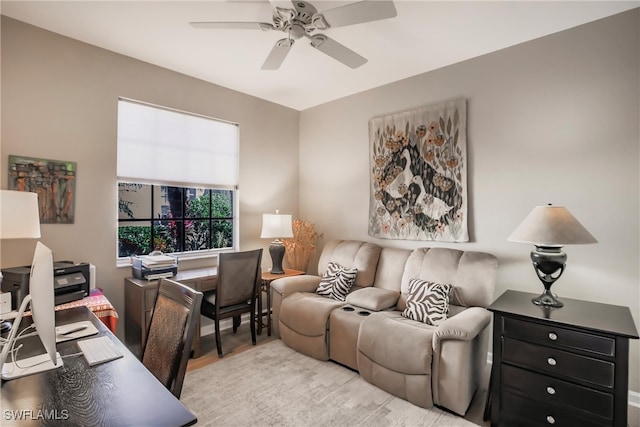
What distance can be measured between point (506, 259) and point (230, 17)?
3000 millimetres

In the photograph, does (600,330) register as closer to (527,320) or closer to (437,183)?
(527,320)

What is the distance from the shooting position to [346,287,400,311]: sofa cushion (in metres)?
2.91

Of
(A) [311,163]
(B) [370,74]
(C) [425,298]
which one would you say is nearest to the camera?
(C) [425,298]

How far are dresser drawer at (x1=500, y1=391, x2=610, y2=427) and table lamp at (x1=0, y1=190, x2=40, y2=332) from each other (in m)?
3.14

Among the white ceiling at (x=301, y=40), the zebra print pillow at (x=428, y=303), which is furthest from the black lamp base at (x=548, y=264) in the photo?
the white ceiling at (x=301, y=40)

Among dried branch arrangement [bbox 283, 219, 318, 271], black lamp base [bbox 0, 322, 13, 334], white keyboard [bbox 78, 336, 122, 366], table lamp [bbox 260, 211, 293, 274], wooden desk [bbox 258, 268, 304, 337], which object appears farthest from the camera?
dried branch arrangement [bbox 283, 219, 318, 271]

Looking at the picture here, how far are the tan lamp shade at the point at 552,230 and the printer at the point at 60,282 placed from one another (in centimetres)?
303

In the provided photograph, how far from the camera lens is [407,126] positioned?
11.4 feet

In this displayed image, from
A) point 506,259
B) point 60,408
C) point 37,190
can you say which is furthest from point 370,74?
point 60,408

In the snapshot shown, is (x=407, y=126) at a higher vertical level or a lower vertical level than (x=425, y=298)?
higher

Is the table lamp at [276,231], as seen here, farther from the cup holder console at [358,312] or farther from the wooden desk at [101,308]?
the wooden desk at [101,308]

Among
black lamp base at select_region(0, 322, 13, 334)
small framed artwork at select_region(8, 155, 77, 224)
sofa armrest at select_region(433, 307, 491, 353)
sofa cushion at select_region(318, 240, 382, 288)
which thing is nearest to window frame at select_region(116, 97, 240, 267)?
Result: small framed artwork at select_region(8, 155, 77, 224)

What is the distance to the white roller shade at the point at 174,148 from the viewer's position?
124 inches

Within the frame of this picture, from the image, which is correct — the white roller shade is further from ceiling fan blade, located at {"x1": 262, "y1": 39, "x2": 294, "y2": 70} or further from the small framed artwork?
ceiling fan blade, located at {"x1": 262, "y1": 39, "x2": 294, "y2": 70}
